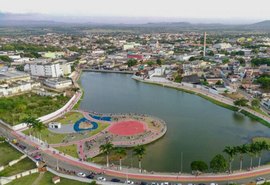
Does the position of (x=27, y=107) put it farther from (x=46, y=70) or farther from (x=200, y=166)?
(x=200, y=166)

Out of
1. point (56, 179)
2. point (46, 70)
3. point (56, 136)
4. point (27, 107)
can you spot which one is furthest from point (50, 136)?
point (46, 70)

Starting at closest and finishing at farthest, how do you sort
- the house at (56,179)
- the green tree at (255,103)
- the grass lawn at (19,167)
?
the house at (56,179), the grass lawn at (19,167), the green tree at (255,103)

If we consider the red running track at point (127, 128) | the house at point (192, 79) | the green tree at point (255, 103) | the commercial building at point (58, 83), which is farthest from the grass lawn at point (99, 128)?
the house at point (192, 79)

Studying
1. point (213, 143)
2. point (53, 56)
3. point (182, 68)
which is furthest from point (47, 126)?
point (53, 56)

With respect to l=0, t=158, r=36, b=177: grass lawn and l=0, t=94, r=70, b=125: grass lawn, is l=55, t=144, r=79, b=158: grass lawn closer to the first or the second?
l=0, t=158, r=36, b=177: grass lawn

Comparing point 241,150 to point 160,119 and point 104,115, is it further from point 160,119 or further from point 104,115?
point 104,115

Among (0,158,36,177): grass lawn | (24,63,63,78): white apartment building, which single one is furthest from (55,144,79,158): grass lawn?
(24,63,63,78): white apartment building

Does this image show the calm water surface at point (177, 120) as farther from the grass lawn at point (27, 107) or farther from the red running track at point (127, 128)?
the grass lawn at point (27, 107)
